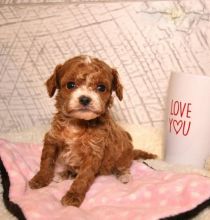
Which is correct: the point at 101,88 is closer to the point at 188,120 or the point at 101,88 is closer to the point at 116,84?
the point at 116,84

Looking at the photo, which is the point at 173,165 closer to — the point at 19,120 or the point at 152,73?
the point at 152,73

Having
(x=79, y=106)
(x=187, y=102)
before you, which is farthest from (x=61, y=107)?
(x=187, y=102)

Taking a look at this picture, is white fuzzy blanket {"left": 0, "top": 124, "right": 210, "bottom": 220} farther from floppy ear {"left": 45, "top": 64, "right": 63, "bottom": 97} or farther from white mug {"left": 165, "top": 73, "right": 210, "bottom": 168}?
floppy ear {"left": 45, "top": 64, "right": 63, "bottom": 97}

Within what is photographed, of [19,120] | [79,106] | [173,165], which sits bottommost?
[19,120]

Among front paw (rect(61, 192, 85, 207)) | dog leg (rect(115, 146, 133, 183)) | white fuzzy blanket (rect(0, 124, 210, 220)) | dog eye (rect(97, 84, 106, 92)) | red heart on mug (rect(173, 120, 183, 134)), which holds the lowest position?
white fuzzy blanket (rect(0, 124, 210, 220))

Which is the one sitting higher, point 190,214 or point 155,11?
point 155,11

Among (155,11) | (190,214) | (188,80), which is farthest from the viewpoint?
(155,11)

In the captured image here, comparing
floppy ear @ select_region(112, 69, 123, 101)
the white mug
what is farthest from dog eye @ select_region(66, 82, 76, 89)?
the white mug

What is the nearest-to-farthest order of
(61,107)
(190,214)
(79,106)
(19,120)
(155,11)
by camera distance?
1. (190,214)
2. (79,106)
3. (61,107)
4. (155,11)
5. (19,120)
